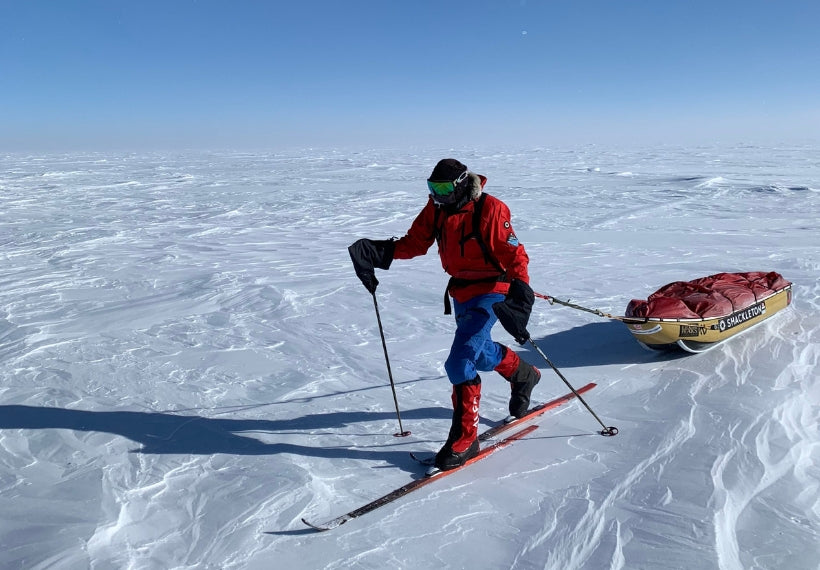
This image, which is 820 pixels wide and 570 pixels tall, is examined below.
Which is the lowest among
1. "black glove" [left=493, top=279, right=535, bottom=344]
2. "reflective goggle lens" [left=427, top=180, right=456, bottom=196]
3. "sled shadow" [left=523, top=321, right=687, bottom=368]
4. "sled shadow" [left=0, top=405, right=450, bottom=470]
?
"sled shadow" [left=523, top=321, right=687, bottom=368]

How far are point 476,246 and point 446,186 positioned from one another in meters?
0.33

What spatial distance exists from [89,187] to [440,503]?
78.2ft

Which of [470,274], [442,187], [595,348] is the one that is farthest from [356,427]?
[595,348]

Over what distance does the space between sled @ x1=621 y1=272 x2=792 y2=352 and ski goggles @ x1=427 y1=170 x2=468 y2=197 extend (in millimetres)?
2170

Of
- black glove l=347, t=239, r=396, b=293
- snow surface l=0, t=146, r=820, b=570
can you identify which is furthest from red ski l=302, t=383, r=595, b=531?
black glove l=347, t=239, r=396, b=293

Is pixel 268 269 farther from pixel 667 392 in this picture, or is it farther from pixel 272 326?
pixel 667 392

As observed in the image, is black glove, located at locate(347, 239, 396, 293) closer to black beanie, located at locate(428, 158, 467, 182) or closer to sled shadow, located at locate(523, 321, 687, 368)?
black beanie, located at locate(428, 158, 467, 182)

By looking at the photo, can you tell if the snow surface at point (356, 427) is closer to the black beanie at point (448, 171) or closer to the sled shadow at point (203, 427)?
the sled shadow at point (203, 427)

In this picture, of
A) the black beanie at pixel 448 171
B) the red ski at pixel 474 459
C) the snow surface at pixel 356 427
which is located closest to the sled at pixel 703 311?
the snow surface at pixel 356 427

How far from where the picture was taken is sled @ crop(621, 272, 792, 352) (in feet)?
14.6

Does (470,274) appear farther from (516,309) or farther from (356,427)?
(356,427)

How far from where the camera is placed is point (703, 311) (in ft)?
15.2

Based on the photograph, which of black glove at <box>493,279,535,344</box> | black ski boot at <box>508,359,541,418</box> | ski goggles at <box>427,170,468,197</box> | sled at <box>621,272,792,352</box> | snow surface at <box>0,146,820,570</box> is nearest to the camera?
snow surface at <box>0,146,820,570</box>

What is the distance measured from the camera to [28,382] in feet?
14.2
